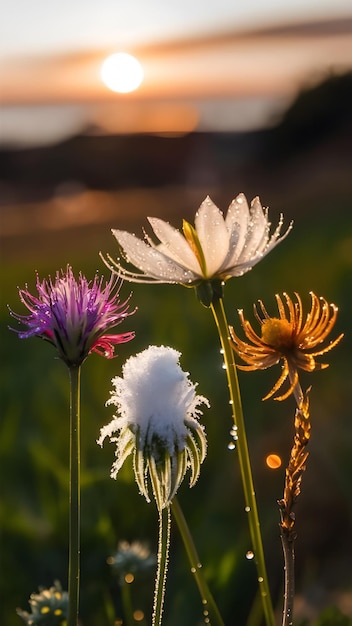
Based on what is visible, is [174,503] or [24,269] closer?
[174,503]

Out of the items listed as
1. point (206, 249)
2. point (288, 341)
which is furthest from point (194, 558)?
point (206, 249)

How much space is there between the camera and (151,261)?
127cm

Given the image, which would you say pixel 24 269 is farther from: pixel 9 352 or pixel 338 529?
pixel 338 529

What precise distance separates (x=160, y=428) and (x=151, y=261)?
0.30 m

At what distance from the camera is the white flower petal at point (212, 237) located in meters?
1.29

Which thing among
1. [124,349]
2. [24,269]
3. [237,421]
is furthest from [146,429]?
[24,269]

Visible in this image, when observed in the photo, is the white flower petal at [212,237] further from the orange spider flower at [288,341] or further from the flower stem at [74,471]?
the flower stem at [74,471]

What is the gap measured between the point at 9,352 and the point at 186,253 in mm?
3176

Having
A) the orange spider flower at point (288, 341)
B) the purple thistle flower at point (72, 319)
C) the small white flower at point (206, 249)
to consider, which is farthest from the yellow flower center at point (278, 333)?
the purple thistle flower at point (72, 319)

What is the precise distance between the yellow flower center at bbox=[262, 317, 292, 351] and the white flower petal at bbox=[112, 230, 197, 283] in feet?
0.49

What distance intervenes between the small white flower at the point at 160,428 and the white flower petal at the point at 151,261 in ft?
0.55

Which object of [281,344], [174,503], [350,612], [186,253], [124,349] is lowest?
[350,612]

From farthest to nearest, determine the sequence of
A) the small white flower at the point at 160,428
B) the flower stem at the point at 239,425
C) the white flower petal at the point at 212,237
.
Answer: the white flower petal at the point at 212,237
the flower stem at the point at 239,425
the small white flower at the point at 160,428

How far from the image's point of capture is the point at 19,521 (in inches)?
95.0
